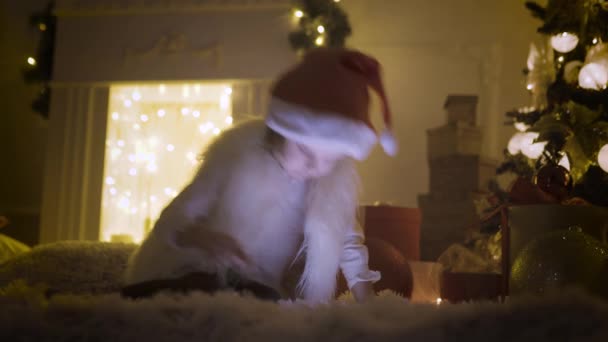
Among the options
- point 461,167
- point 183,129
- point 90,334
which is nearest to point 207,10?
point 183,129

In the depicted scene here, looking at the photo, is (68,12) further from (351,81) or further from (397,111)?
(351,81)

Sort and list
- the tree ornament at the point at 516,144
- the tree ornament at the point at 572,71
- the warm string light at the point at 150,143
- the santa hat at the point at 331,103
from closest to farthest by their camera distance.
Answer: the santa hat at the point at 331,103 < the tree ornament at the point at 572,71 < the tree ornament at the point at 516,144 < the warm string light at the point at 150,143

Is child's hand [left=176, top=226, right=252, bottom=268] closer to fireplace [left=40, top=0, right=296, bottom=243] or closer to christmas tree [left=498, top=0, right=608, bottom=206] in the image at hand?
christmas tree [left=498, top=0, right=608, bottom=206]

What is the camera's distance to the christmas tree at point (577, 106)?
162 centimetres

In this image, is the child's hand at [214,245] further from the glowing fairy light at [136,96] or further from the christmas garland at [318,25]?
the glowing fairy light at [136,96]

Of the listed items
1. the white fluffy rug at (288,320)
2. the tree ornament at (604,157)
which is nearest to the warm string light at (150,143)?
the tree ornament at (604,157)

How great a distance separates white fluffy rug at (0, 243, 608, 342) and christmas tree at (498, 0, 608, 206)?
2.83 ft

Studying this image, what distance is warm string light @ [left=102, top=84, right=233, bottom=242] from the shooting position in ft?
11.1

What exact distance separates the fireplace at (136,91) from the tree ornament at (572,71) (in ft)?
5.21

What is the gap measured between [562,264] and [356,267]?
0.37 meters

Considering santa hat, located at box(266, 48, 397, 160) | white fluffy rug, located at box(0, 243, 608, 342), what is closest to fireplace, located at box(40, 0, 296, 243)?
santa hat, located at box(266, 48, 397, 160)

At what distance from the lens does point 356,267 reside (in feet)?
3.63

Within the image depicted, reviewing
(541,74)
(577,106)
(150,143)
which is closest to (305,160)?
(577,106)

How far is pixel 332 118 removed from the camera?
88 cm
